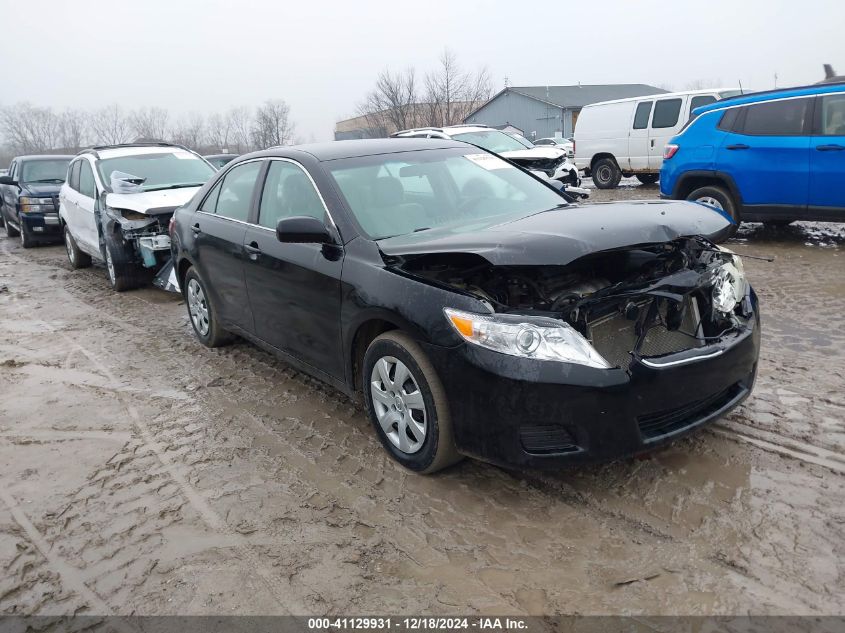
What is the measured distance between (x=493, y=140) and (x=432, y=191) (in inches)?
409

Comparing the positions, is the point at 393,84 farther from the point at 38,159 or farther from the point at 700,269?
the point at 700,269

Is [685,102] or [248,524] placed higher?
[685,102]

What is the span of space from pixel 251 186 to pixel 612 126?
1265cm

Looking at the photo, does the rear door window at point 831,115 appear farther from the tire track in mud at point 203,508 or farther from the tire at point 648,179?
the tire at point 648,179

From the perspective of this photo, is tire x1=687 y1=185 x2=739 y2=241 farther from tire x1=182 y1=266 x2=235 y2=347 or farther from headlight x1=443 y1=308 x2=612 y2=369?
headlight x1=443 y1=308 x2=612 y2=369

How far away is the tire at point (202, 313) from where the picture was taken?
554cm

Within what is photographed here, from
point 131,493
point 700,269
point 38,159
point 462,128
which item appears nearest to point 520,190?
point 700,269

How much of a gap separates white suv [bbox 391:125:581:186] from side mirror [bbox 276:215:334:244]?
988 centimetres

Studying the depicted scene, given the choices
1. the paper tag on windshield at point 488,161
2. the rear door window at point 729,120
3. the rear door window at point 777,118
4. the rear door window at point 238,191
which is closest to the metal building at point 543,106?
the rear door window at point 729,120

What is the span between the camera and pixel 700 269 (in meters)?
3.50

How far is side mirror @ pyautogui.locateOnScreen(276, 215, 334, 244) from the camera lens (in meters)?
3.66

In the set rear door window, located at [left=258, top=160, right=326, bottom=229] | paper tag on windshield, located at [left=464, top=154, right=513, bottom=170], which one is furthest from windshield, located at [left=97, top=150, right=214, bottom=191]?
paper tag on windshield, located at [left=464, top=154, right=513, bottom=170]

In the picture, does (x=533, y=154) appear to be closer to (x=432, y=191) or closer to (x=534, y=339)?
(x=432, y=191)

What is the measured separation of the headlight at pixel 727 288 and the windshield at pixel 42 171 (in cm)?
1377
